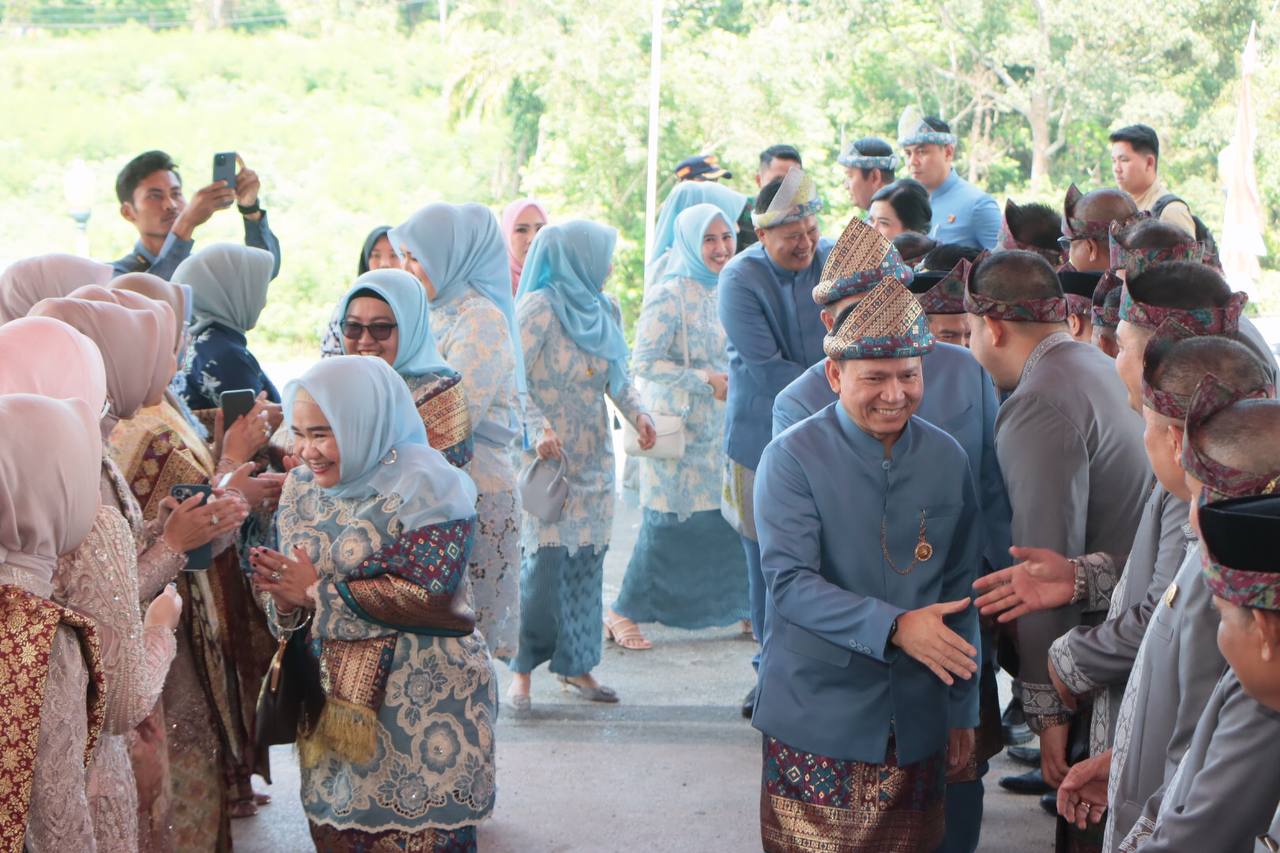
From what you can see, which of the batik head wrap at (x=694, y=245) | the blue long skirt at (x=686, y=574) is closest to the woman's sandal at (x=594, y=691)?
the blue long skirt at (x=686, y=574)

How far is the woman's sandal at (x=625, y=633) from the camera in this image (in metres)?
6.40

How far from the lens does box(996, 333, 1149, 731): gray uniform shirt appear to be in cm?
331

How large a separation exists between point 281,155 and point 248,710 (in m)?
17.8

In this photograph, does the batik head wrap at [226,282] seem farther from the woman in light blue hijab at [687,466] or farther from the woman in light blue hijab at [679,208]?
the woman in light blue hijab at [679,208]

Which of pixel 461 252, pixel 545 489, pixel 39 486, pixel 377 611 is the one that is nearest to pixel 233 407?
pixel 377 611

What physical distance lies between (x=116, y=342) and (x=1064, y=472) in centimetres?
231

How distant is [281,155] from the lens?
20641mm

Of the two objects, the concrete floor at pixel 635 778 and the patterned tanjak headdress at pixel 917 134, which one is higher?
the patterned tanjak headdress at pixel 917 134

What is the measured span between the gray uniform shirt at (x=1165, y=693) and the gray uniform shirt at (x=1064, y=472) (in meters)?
0.75

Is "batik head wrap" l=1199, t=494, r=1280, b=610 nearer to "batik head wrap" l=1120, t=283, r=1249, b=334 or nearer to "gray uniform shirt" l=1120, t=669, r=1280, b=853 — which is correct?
"gray uniform shirt" l=1120, t=669, r=1280, b=853

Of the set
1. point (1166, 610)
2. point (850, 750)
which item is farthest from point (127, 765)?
point (1166, 610)

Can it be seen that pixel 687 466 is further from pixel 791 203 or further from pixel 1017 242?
pixel 1017 242

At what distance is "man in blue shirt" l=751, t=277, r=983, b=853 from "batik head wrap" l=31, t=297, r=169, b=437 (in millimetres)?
1529

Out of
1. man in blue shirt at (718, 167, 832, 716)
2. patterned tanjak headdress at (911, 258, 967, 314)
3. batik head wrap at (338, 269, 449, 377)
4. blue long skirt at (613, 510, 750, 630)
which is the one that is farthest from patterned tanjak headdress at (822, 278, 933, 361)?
blue long skirt at (613, 510, 750, 630)
